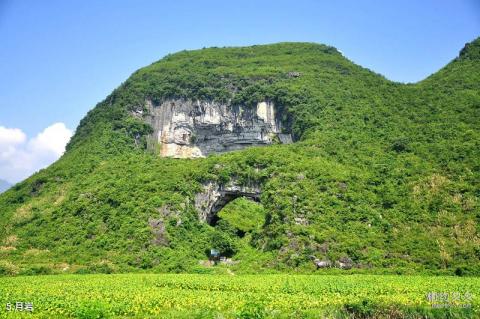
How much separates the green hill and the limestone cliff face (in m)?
1.75

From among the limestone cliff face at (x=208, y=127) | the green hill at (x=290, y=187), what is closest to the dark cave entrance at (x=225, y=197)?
the green hill at (x=290, y=187)

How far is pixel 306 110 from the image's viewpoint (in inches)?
2835

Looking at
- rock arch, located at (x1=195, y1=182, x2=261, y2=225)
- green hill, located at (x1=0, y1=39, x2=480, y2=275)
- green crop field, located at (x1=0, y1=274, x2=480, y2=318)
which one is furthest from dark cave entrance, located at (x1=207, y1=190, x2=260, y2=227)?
green crop field, located at (x1=0, y1=274, x2=480, y2=318)

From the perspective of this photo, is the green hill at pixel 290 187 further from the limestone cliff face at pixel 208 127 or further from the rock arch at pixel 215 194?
the limestone cliff face at pixel 208 127

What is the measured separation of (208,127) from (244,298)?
52.5m

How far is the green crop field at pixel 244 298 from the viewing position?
1959 centimetres

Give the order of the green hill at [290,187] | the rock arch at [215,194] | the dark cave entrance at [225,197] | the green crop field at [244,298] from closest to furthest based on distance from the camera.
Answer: the green crop field at [244,298]
the green hill at [290,187]
the rock arch at [215,194]
the dark cave entrance at [225,197]

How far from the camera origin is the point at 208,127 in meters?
76.9

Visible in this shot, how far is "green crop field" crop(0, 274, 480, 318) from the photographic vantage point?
19.6 metres

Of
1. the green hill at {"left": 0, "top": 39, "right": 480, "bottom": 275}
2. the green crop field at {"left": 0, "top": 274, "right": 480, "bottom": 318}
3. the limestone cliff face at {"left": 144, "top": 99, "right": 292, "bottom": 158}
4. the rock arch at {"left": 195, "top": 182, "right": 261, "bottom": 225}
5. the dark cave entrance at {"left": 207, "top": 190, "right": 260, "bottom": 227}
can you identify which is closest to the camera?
the green crop field at {"left": 0, "top": 274, "right": 480, "bottom": 318}

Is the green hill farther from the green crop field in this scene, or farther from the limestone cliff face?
→ the green crop field

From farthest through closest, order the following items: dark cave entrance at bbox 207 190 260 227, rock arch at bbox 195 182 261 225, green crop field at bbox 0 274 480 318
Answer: dark cave entrance at bbox 207 190 260 227, rock arch at bbox 195 182 261 225, green crop field at bbox 0 274 480 318

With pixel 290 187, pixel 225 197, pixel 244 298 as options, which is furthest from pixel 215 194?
pixel 244 298

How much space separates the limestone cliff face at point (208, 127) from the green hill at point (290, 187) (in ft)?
5.75
